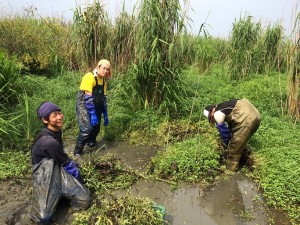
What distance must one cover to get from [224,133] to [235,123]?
0.78ft

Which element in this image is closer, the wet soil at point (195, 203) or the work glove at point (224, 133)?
the wet soil at point (195, 203)

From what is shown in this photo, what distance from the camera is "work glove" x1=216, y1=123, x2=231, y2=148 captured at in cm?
433

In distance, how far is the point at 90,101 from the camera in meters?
4.52

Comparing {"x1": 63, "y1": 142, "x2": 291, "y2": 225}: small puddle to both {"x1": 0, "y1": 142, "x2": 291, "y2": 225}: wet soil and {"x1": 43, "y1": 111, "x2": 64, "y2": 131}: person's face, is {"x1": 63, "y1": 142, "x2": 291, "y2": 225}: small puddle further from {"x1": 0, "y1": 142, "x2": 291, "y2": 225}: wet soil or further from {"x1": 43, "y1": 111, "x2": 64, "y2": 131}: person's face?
{"x1": 43, "y1": 111, "x2": 64, "y2": 131}: person's face

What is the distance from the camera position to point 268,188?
3.80 m

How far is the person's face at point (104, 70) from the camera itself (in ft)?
14.6

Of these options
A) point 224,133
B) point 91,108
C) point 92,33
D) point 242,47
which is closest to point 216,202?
point 224,133

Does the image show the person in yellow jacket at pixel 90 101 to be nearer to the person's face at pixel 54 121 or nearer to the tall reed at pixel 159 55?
the tall reed at pixel 159 55

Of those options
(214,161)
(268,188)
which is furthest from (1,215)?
(268,188)

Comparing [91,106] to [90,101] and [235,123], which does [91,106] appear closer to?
[90,101]

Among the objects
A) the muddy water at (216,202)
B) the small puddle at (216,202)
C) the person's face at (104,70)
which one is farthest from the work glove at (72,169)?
the person's face at (104,70)

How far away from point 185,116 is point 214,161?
168 centimetres

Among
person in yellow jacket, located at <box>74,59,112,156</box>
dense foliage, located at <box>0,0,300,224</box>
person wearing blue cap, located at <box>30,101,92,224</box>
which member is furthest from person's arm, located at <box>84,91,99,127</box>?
person wearing blue cap, located at <box>30,101,92,224</box>

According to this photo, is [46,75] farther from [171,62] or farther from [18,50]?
[171,62]
